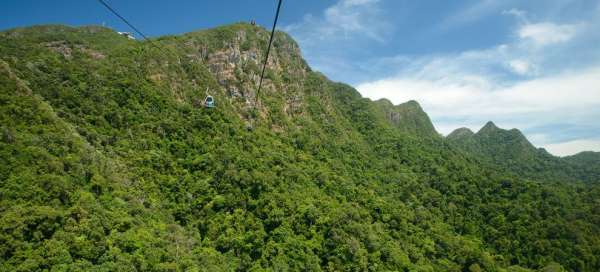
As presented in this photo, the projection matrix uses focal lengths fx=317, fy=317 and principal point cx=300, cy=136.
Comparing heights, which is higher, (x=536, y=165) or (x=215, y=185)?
(x=536, y=165)

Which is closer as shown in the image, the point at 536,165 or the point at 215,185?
the point at 215,185

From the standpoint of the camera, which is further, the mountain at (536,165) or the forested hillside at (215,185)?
the mountain at (536,165)

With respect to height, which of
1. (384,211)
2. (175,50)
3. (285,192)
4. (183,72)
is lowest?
(384,211)

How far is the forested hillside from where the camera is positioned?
4572 centimetres

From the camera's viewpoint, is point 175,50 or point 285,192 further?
point 175,50

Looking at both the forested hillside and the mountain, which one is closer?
the forested hillside

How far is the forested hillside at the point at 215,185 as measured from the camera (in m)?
45.7

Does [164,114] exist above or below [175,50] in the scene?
below

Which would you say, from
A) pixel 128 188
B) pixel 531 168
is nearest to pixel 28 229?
pixel 128 188

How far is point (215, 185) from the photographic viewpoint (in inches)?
2908

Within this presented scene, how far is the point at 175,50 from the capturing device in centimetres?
9869

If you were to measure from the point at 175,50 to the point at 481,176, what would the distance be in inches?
4500

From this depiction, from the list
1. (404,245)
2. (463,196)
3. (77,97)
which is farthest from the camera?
(463,196)

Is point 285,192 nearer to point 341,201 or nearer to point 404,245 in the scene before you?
point 341,201
